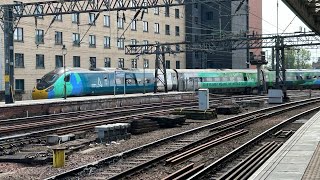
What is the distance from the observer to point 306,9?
1412 cm

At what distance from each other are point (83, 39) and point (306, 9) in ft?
158

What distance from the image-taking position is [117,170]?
11875 mm

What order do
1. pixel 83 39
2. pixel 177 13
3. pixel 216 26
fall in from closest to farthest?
pixel 83 39
pixel 177 13
pixel 216 26

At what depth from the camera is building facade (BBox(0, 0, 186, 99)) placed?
51.8 m

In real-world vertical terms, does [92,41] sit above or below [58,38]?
above

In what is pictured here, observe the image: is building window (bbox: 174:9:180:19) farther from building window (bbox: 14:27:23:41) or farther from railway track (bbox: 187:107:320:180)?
railway track (bbox: 187:107:320:180)

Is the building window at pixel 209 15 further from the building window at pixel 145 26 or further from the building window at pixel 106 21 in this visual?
the building window at pixel 106 21

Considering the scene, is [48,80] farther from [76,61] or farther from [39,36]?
[76,61]

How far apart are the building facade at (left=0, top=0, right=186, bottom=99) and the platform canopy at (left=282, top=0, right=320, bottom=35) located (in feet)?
Result: 88.0

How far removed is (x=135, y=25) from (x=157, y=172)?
58.4 m

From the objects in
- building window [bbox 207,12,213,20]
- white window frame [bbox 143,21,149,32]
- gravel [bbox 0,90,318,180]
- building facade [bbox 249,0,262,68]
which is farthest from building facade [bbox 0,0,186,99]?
gravel [bbox 0,90,318,180]

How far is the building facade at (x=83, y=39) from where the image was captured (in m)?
51.8

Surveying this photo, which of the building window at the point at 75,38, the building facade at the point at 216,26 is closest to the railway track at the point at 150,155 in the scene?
the building window at the point at 75,38

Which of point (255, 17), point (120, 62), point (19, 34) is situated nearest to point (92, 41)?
point (120, 62)
